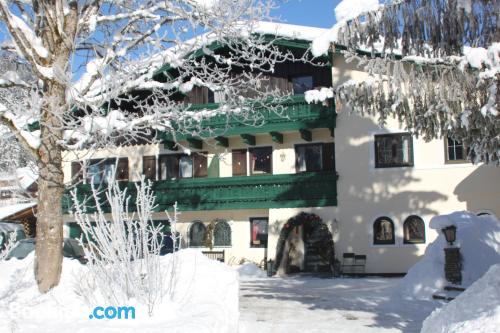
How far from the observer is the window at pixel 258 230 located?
23797 millimetres

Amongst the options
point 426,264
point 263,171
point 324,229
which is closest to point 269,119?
point 263,171

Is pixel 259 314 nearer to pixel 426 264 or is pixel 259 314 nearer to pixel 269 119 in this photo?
pixel 426 264

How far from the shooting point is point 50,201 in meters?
9.71

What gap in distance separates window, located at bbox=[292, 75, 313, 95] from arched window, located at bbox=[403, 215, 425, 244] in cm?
640

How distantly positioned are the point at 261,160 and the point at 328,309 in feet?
41.9

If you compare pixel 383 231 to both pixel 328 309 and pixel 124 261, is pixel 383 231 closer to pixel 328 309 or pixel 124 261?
pixel 328 309

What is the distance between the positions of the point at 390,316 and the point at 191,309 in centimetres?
497

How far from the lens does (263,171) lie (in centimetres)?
2430

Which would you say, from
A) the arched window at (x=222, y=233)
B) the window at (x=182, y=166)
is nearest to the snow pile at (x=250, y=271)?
the arched window at (x=222, y=233)

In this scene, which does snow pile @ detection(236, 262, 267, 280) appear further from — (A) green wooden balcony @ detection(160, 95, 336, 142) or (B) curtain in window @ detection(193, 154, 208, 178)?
(A) green wooden balcony @ detection(160, 95, 336, 142)

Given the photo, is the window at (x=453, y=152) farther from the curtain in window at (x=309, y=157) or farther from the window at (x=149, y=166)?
the window at (x=149, y=166)

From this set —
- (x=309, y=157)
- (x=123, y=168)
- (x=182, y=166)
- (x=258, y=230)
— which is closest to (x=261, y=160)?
(x=309, y=157)

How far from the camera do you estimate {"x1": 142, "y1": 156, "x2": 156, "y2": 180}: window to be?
26.0 metres

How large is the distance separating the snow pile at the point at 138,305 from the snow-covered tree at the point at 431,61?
11.9 ft
